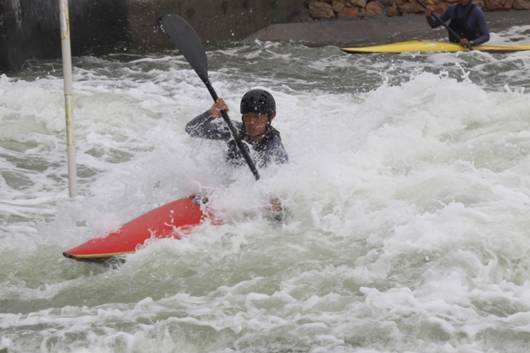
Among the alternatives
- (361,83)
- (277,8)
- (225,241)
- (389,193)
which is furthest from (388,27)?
(225,241)

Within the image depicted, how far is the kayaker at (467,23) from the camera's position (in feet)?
33.9

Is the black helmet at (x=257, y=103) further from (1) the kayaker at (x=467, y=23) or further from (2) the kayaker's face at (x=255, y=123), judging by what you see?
(1) the kayaker at (x=467, y=23)

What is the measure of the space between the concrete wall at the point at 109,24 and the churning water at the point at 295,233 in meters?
2.14

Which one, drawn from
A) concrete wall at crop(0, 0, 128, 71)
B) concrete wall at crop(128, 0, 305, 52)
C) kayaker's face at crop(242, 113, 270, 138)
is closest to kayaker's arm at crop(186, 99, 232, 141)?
kayaker's face at crop(242, 113, 270, 138)

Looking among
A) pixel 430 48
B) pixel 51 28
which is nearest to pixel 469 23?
pixel 430 48

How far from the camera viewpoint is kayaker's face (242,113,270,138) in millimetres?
4902

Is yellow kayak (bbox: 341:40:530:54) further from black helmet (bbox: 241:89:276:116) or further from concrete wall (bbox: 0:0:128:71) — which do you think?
black helmet (bbox: 241:89:276:116)

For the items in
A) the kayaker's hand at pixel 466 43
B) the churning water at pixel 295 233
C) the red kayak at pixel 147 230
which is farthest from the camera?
the kayaker's hand at pixel 466 43

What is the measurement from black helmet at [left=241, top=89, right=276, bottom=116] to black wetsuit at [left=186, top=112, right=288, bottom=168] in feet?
0.53

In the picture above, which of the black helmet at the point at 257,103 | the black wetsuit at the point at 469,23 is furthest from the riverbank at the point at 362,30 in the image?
the black helmet at the point at 257,103

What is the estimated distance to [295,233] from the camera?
16.6 feet

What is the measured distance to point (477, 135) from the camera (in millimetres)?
6934

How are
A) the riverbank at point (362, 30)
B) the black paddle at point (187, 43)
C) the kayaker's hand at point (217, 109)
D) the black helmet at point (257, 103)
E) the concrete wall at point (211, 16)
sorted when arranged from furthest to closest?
the riverbank at point (362, 30)
the concrete wall at point (211, 16)
the black paddle at point (187, 43)
the kayaker's hand at point (217, 109)
the black helmet at point (257, 103)

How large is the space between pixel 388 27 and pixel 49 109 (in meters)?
6.19
